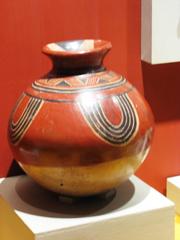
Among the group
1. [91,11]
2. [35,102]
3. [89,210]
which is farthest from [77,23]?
[89,210]

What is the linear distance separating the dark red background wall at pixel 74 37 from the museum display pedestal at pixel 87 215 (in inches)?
5.9

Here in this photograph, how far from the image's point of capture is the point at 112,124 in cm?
95

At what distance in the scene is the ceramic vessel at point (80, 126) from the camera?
0.94m

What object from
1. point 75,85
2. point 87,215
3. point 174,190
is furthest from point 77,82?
point 174,190

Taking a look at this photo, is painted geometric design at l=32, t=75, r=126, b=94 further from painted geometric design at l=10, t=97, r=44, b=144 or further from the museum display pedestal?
the museum display pedestal

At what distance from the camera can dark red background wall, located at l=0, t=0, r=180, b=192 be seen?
1.14 m

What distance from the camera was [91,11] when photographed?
1188 millimetres

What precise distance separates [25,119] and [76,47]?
165 mm

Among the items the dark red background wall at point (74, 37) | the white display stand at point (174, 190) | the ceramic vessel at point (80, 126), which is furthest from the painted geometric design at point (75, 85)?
the white display stand at point (174, 190)

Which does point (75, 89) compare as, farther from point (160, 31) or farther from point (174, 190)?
point (174, 190)

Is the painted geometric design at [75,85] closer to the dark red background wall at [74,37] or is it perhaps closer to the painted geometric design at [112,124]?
the painted geometric design at [112,124]

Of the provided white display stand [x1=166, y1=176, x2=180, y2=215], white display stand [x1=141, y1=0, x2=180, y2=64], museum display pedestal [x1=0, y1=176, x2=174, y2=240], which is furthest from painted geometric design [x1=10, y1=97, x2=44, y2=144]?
white display stand [x1=166, y1=176, x2=180, y2=215]

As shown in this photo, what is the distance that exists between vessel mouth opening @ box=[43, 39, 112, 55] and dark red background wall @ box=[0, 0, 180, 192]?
0.40ft

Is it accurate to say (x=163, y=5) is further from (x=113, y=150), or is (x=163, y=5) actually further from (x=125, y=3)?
(x=113, y=150)
